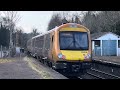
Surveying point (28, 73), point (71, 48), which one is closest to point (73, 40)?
point (71, 48)

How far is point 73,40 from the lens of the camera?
63.5 ft

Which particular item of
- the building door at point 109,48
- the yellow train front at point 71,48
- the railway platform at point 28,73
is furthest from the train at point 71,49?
the building door at point 109,48

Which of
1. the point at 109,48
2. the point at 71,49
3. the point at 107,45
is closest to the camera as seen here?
the point at 71,49

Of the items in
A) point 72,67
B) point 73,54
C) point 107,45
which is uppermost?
point 107,45

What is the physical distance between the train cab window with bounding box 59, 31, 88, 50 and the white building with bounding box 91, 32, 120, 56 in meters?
32.5

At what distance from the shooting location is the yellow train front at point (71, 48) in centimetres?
1867

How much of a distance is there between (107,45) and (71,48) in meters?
34.2

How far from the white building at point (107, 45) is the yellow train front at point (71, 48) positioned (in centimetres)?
3250

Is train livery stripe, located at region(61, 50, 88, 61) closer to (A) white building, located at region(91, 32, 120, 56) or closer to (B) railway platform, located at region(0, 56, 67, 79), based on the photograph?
(B) railway platform, located at region(0, 56, 67, 79)

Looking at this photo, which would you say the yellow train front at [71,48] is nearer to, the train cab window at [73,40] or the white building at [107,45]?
the train cab window at [73,40]

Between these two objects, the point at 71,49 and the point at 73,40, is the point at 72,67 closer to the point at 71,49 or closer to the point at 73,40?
the point at 71,49
